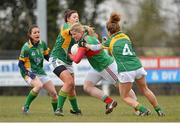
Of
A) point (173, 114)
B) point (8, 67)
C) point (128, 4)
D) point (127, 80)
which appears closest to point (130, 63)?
point (127, 80)

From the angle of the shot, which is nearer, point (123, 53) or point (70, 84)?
point (123, 53)

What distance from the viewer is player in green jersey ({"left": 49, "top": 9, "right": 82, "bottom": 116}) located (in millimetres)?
14719

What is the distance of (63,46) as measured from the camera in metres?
14.9

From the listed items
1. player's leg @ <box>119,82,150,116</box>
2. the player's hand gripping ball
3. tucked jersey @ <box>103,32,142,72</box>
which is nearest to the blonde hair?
the player's hand gripping ball

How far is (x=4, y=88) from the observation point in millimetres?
28250

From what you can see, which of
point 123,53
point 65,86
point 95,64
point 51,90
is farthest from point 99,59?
point 51,90

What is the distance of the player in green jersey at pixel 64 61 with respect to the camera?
1472 cm

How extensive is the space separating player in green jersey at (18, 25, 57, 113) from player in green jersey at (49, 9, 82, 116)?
2.67 feet

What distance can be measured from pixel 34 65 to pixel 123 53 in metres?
2.68

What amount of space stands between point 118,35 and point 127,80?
2.76 ft

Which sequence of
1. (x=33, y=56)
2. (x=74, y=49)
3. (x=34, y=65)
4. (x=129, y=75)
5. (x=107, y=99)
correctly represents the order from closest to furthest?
(x=129, y=75), (x=74, y=49), (x=107, y=99), (x=33, y=56), (x=34, y=65)

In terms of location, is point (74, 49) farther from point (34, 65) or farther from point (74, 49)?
point (34, 65)

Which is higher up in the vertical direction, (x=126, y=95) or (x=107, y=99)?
(x=126, y=95)

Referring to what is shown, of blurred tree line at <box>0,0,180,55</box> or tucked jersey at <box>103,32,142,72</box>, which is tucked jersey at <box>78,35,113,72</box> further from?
blurred tree line at <box>0,0,180,55</box>
